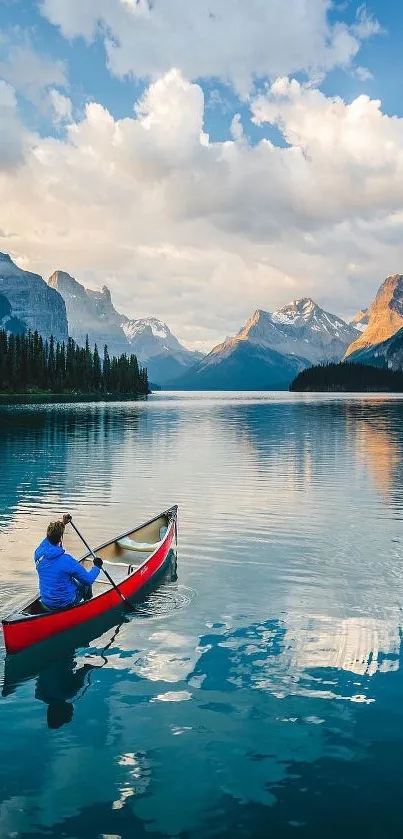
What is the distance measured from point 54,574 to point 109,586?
405 centimetres

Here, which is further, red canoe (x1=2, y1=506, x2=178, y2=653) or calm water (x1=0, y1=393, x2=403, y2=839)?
red canoe (x1=2, y1=506, x2=178, y2=653)

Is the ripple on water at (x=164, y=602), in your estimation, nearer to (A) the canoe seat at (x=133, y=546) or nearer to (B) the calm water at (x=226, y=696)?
(B) the calm water at (x=226, y=696)

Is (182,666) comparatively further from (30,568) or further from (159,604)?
(30,568)

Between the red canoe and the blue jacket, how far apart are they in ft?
1.21

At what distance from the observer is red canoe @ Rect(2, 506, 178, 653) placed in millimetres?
17156

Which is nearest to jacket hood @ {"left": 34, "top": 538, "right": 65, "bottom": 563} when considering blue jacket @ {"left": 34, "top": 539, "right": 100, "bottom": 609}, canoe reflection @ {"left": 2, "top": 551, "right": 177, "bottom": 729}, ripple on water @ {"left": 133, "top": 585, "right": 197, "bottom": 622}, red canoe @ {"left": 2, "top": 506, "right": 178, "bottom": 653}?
blue jacket @ {"left": 34, "top": 539, "right": 100, "bottom": 609}

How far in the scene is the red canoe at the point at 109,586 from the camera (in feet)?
56.3

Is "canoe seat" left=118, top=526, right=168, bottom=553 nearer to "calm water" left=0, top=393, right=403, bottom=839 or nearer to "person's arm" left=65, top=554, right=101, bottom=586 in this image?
"calm water" left=0, top=393, right=403, bottom=839

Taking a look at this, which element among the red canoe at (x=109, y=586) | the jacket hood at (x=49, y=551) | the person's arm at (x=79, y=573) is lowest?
the red canoe at (x=109, y=586)

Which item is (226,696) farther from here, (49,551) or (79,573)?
(49,551)

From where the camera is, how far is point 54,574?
59.9 feet

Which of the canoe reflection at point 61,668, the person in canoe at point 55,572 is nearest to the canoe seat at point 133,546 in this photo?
the canoe reflection at point 61,668

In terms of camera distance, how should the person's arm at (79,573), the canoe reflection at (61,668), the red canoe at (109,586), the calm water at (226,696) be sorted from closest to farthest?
1. the calm water at (226,696)
2. the canoe reflection at (61,668)
3. the red canoe at (109,586)
4. the person's arm at (79,573)

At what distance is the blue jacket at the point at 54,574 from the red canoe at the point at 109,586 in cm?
37
